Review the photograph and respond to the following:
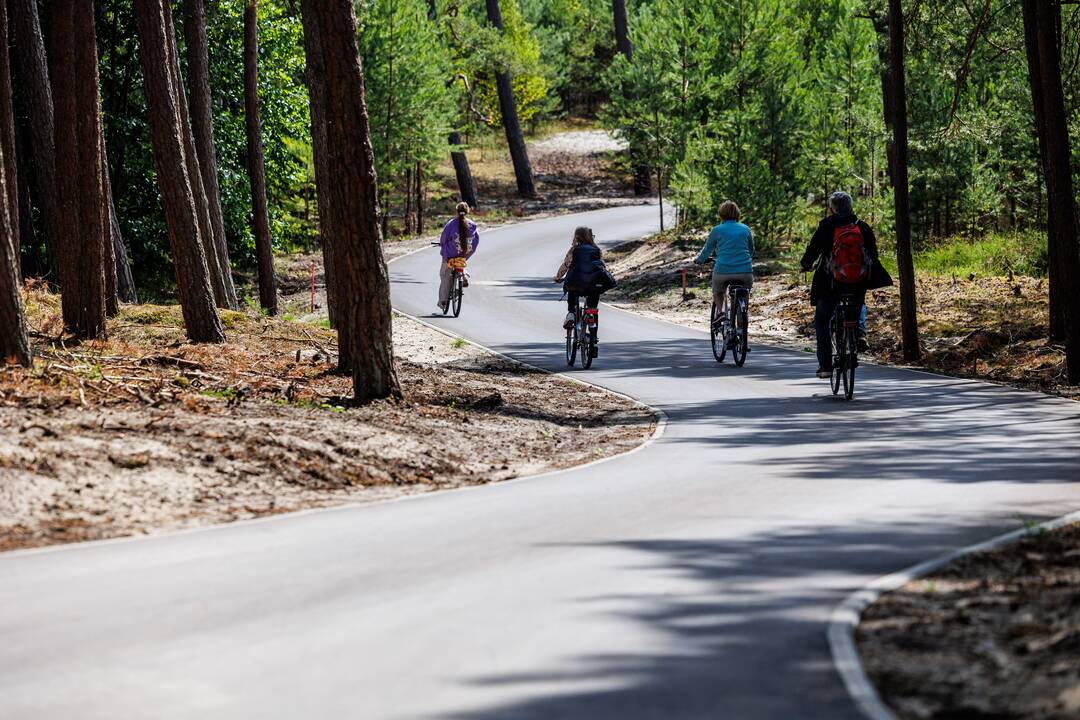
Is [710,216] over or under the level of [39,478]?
over

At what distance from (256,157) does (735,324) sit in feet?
A: 48.4

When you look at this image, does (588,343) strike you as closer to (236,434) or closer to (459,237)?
(459,237)

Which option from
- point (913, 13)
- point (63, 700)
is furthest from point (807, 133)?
point (63, 700)

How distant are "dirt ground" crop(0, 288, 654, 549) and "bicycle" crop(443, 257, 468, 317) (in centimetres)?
906

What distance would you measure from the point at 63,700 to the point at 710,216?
3302cm

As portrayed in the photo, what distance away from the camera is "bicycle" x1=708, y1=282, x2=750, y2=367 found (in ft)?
64.0

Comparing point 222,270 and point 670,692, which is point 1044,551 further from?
point 222,270

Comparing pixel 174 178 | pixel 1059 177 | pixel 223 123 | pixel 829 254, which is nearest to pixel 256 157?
pixel 223 123

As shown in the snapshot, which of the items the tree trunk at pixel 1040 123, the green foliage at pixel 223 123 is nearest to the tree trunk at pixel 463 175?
the green foliage at pixel 223 123

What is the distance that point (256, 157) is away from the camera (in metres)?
30.3

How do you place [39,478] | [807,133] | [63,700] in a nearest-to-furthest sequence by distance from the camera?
[63,700]
[39,478]
[807,133]

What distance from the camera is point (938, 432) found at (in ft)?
45.0

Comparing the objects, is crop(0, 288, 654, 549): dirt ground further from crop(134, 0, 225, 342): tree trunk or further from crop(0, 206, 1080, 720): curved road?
crop(0, 206, 1080, 720): curved road

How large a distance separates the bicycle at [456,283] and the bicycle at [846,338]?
499 inches
